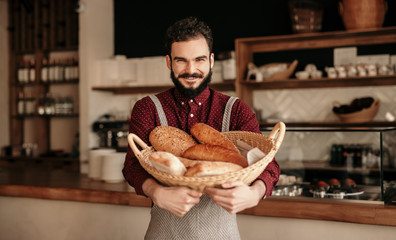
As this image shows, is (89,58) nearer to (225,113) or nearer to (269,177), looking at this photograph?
(225,113)

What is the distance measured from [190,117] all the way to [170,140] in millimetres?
232

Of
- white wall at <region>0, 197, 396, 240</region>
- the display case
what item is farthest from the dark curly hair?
white wall at <region>0, 197, 396, 240</region>

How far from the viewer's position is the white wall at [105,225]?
211cm

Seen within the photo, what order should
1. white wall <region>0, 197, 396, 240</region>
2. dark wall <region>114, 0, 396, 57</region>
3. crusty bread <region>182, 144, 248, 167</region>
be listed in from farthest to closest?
Result: dark wall <region>114, 0, 396, 57</region> < white wall <region>0, 197, 396, 240</region> < crusty bread <region>182, 144, 248, 167</region>

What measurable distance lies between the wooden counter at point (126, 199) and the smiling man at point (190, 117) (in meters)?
0.74

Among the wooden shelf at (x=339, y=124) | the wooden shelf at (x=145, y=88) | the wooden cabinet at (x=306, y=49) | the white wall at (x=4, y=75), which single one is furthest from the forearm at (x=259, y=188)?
the white wall at (x=4, y=75)

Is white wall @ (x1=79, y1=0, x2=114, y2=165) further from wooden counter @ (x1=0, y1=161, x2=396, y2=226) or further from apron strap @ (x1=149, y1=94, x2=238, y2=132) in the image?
apron strap @ (x1=149, y1=94, x2=238, y2=132)

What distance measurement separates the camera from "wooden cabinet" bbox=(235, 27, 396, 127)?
157 inches

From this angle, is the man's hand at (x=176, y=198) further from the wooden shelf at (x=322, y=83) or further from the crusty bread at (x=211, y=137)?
the wooden shelf at (x=322, y=83)

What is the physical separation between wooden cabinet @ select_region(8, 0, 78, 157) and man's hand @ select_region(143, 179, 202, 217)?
450cm

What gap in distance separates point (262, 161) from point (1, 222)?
2514 millimetres

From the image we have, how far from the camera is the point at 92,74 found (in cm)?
469

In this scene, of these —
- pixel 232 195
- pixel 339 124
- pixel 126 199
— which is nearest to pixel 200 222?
pixel 232 195

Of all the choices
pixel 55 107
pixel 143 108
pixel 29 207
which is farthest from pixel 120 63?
pixel 143 108
